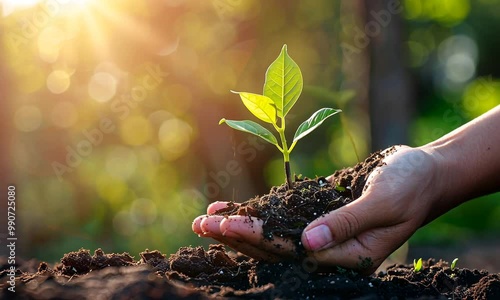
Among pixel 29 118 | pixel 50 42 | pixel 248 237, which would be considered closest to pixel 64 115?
pixel 29 118

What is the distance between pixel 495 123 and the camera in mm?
2346

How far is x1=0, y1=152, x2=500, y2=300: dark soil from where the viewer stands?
145cm

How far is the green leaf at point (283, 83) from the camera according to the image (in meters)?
2.06

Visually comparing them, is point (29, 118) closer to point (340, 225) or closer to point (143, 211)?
point (143, 211)

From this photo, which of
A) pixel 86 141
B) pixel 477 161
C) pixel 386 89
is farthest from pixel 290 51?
pixel 477 161

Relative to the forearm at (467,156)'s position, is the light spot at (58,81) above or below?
above

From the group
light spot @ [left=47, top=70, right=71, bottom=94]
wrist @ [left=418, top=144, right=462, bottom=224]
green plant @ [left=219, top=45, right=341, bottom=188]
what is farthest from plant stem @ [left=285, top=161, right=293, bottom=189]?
light spot @ [left=47, top=70, right=71, bottom=94]

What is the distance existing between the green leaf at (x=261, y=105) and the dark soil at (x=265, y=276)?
11.9 inches

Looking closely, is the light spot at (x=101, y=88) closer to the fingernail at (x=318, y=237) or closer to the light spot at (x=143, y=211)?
the light spot at (x=143, y=211)

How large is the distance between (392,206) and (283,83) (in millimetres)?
615

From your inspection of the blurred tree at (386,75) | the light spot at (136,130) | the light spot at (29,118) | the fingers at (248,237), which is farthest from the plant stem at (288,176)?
the light spot at (136,130)

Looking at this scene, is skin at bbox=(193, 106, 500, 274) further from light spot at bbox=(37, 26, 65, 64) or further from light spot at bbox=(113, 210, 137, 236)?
light spot at bbox=(113, 210, 137, 236)

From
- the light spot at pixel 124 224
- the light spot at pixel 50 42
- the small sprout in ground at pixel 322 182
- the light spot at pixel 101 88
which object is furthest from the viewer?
the light spot at pixel 124 224

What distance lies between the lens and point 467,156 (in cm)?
238
